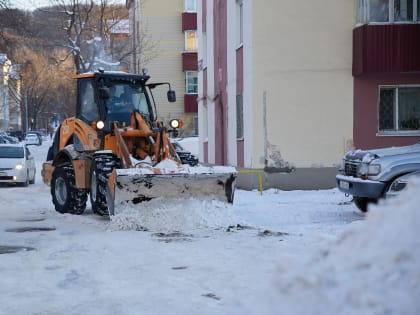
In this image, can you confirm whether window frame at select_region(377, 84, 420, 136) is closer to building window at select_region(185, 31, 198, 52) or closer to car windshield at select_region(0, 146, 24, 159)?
car windshield at select_region(0, 146, 24, 159)

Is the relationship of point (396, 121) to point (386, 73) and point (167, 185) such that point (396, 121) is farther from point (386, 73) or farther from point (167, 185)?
point (167, 185)

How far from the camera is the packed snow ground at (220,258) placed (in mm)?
1855

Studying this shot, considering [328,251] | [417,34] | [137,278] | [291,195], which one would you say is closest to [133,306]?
[137,278]

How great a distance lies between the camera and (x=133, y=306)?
528 cm

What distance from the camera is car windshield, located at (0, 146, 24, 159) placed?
21.6 metres

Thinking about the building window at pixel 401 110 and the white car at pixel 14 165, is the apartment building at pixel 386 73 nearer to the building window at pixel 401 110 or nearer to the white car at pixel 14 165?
the building window at pixel 401 110

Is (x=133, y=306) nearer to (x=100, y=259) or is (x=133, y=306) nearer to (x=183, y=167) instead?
(x=100, y=259)

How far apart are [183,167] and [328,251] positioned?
27.9 feet

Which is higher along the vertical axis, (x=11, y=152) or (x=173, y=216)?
(x=11, y=152)

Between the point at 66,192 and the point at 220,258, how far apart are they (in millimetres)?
6340

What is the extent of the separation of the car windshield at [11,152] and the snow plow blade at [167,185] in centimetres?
1244

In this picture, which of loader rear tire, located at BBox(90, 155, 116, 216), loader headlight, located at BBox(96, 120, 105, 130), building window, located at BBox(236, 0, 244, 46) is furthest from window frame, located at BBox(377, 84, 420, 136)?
loader rear tire, located at BBox(90, 155, 116, 216)

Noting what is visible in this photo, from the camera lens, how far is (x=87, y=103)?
1280 centimetres

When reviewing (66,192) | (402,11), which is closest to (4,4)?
(66,192)
